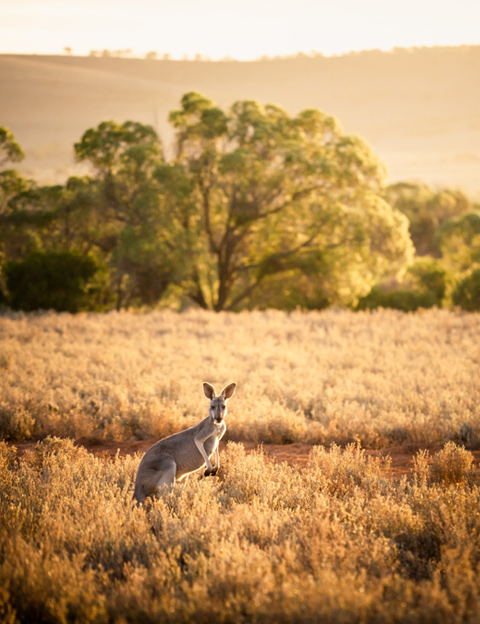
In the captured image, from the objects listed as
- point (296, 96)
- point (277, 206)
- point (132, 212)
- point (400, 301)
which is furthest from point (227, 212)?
point (296, 96)

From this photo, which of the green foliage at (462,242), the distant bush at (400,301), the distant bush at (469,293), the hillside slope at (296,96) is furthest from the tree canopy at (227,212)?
→ the hillside slope at (296,96)

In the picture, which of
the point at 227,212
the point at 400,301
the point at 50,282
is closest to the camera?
the point at 50,282

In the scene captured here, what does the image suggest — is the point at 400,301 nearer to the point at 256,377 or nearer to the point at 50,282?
the point at 256,377

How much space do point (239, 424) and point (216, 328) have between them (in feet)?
32.3

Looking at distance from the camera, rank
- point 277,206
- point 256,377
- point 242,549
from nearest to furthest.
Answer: point 242,549
point 256,377
point 277,206

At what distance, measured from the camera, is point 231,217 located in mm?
29266

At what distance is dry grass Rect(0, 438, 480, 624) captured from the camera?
3.57m

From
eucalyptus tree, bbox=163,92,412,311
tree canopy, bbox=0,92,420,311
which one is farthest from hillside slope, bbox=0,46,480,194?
eucalyptus tree, bbox=163,92,412,311

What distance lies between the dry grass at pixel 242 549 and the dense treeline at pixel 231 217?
1995 cm

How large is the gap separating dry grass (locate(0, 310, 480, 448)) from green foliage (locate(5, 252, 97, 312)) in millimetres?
3655

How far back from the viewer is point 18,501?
17.9ft

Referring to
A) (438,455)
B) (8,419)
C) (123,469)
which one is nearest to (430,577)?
(438,455)

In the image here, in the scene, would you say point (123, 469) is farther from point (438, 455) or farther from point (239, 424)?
point (438, 455)

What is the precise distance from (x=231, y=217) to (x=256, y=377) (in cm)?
1862
